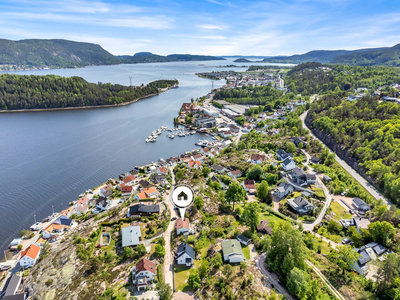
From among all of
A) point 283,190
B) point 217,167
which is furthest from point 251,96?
point 283,190

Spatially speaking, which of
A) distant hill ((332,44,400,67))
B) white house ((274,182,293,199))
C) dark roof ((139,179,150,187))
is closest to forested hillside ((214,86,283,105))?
white house ((274,182,293,199))

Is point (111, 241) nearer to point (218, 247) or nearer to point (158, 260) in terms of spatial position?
point (158, 260)

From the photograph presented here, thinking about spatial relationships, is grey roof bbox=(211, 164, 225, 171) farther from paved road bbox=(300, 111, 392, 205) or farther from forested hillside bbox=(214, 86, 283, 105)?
forested hillside bbox=(214, 86, 283, 105)

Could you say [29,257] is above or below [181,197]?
below

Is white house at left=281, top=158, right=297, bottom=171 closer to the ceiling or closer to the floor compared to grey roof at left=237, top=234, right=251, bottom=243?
closer to the floor

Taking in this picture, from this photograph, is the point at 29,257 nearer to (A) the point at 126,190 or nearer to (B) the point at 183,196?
(A) the point at 126,190

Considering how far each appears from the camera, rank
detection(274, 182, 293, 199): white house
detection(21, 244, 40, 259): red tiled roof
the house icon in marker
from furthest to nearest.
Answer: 1. detection(274, 182, 293, 199): white house
2. detection(21, 244, 40, 259): red tiled roof
3. the house icon in marker
